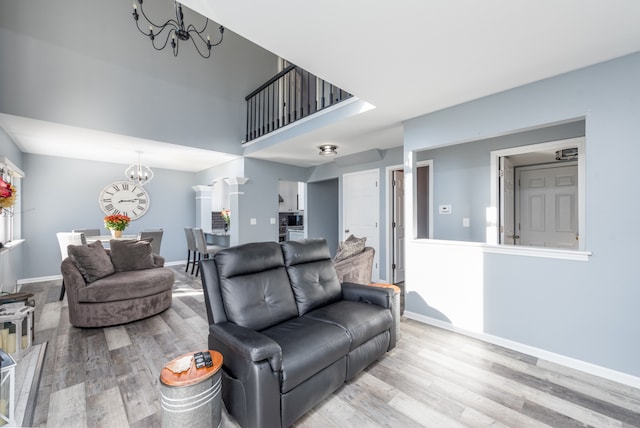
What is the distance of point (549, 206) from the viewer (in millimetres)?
4008

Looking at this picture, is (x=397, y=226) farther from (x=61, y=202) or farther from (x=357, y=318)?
(x=61, y=202)

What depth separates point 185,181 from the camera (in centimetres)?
693

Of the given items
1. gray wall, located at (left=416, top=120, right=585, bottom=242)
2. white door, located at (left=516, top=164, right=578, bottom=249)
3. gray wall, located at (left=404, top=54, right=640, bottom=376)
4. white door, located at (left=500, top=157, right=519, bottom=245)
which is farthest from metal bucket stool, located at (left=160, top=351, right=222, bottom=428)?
white door, located at (left=516, top=164, right=578, bottom=249)

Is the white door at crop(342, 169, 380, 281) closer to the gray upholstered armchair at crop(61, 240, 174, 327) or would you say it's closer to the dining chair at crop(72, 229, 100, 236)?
the gray upholstered armchair at crop(61, 240, 174, 327)

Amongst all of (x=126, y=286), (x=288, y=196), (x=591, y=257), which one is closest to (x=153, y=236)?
(x=126, y=286)

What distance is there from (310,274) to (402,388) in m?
1.14

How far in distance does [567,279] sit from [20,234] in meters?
7.86

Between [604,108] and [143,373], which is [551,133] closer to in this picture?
[604,108]

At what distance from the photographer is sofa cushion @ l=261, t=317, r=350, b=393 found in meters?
1.57

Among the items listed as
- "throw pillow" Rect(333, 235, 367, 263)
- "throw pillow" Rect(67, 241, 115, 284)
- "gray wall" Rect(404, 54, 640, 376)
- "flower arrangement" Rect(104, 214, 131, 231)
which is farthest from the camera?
"flower arrangement" Rect(104, 214, 131, 231)

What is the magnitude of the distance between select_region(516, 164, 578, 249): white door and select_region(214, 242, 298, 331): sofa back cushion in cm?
377

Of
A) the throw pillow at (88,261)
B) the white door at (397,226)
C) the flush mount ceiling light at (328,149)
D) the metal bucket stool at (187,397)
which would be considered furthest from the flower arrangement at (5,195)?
the white door at (397,226)

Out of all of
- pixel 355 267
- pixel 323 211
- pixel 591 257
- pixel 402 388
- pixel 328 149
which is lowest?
pixel 402 388

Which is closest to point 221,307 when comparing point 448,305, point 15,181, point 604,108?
point 448,305
